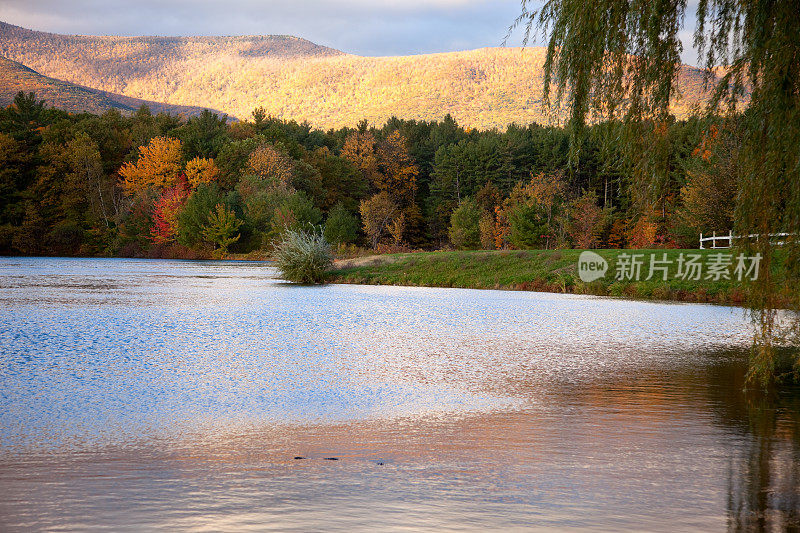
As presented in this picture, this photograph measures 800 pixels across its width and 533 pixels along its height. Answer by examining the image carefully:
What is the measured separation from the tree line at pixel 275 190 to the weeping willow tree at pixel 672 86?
41.7 meters

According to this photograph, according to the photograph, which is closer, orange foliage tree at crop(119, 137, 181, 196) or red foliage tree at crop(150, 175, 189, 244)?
red foliage tree at crop(150, 175, 189, 244)

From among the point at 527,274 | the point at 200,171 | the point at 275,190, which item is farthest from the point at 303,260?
the point at 200,171

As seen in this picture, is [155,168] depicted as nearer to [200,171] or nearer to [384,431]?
[200,171]

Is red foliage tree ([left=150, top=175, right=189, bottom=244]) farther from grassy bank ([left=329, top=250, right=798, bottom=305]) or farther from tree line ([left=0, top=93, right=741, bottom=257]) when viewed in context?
grassy bank ([left=329, top=250, right=798, bottom=305])

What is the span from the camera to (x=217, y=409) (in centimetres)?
824

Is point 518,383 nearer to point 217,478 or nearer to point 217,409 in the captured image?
point 217,409

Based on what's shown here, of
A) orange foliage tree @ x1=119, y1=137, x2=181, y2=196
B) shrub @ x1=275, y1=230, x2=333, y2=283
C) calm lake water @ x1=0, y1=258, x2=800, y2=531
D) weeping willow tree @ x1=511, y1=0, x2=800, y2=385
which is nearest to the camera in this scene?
calm lake water @ x1=0, y1=258, x2=800, y2=531

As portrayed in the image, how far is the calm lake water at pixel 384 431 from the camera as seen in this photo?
4.95m

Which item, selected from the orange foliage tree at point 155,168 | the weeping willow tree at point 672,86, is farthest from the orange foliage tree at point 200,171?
the weeping willow tree at point 672,86

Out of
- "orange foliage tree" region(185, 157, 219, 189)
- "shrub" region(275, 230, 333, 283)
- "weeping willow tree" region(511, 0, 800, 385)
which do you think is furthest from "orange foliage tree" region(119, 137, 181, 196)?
"weeping willow tree" region(511, 0, 800, 385)

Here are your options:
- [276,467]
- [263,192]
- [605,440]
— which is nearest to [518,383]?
[605,440]

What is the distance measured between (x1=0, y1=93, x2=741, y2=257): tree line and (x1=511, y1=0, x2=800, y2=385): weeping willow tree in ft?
137

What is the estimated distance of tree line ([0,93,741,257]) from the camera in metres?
63.6

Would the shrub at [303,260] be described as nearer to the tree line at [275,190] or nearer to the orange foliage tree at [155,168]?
the tree line at [275,190]
